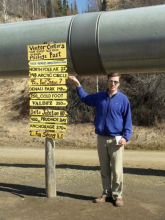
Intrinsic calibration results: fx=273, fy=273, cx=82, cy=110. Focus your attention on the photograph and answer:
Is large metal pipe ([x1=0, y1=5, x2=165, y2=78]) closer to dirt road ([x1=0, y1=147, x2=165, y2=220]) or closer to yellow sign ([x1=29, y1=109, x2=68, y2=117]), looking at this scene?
yellow sign ([x1=29, y1=109, x2=68, y2=117])

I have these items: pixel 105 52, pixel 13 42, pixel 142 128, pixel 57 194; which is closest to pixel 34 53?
pixel 13 42

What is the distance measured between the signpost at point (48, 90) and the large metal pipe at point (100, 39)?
136mm

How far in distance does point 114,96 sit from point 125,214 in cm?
169

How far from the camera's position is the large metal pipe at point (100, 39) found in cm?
352

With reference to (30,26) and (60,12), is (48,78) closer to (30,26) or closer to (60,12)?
(30,26)

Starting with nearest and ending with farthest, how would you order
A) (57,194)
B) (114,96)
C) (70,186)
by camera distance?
(114,96) → (57,194) → (70,186)

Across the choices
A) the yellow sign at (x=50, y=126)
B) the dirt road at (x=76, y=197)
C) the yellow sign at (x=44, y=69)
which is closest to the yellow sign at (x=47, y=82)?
the yellow sign at (x=44, y=69)

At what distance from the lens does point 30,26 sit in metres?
4.12

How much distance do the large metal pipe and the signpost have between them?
14 centimetres

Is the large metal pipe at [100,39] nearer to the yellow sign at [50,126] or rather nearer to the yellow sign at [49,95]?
the yellow sign at [49,95]

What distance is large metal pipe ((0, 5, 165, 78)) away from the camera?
352 cm

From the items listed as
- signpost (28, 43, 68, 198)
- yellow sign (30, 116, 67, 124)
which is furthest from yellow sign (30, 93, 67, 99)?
yellow sign (30, 116, 67, 124)

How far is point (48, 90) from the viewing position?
→ 4.30 m

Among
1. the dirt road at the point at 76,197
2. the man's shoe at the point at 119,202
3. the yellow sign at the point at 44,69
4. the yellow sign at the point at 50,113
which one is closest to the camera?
the dirt road at the point at 76,197
